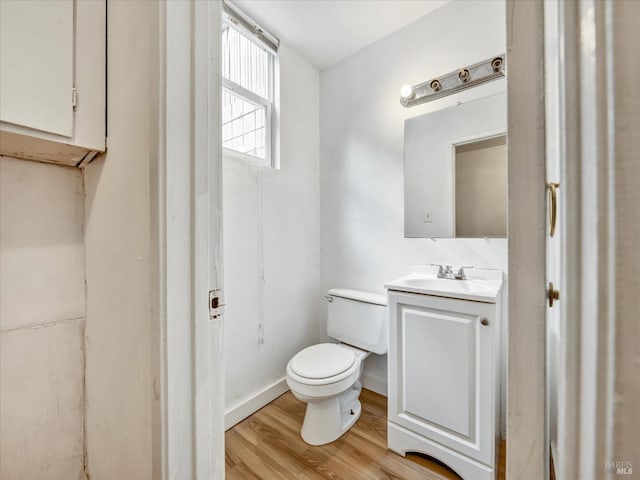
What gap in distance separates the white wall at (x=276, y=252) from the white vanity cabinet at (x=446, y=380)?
871mm

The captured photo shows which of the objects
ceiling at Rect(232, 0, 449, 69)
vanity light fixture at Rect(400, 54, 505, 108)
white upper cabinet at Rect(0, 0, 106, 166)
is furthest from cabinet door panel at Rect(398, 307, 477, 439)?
ceiling at Rect(232, 0, 449, 69)

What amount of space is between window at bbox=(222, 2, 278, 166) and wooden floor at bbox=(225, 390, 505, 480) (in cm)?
169

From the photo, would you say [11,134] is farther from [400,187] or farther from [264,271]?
[400,187]

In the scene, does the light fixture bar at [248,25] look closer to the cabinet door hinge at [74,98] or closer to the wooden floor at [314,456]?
the cabinet door hinge at [74,98]

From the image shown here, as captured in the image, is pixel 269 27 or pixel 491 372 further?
pixel 269 27

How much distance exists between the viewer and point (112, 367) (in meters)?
0.81

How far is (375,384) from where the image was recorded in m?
1.96

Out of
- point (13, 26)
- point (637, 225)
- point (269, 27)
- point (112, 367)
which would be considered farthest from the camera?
point (269, 27)

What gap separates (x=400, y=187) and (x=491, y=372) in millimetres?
1193

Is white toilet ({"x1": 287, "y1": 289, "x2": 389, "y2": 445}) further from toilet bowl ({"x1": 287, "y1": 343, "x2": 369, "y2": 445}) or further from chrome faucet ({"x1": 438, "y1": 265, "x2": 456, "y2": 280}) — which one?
chrome faucet ({"x1": 438, "y1": 265, "x2": 456, "y2": 280})

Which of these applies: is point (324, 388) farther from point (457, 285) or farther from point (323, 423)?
point (457, 285)

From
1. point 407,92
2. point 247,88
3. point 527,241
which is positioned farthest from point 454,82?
point 527,241

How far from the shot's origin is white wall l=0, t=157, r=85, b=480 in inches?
33.4

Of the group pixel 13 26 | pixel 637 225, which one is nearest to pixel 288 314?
pixel 13 26
